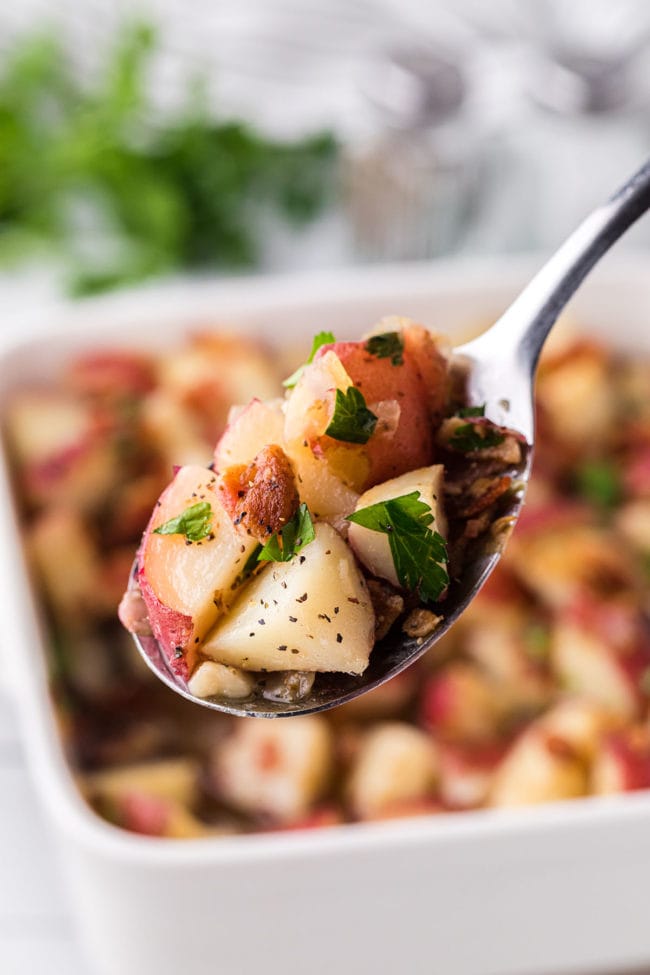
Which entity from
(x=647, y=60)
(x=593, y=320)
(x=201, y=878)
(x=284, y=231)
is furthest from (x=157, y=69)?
(x=201, y=878)

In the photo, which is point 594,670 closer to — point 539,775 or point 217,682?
point 539,775

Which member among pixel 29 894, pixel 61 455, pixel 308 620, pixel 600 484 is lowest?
pixel 29 894

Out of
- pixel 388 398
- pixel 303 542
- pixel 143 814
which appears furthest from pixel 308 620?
pixel 143 814

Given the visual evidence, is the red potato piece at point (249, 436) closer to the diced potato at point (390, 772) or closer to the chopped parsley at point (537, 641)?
the diced potato at point (390, 772)

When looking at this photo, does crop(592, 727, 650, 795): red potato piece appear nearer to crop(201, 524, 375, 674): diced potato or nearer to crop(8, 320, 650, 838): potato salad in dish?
crop(8, 320, 650, 838): potato salad in dish

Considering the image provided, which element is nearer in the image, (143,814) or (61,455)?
(143,814)

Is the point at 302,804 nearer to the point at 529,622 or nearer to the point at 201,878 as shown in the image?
the point at 201,878
